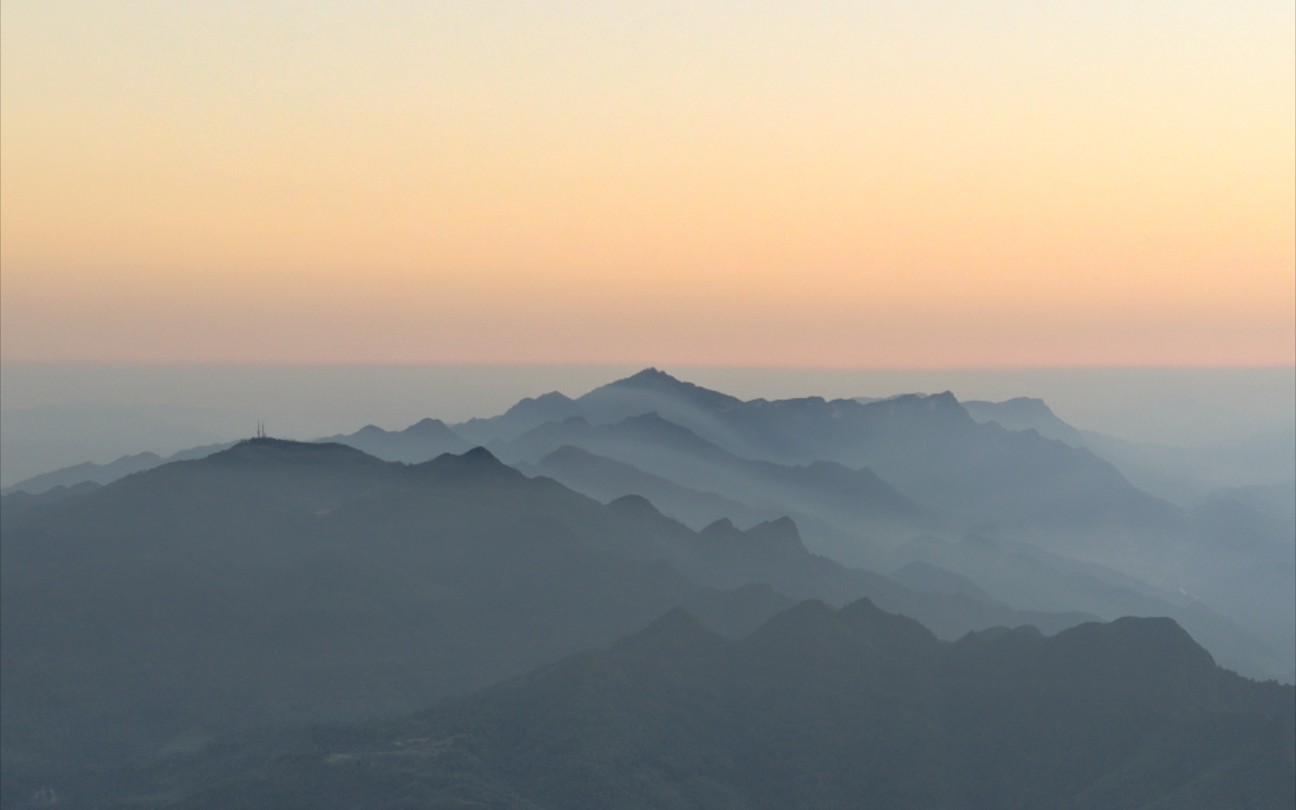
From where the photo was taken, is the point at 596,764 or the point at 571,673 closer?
the point at 596,764

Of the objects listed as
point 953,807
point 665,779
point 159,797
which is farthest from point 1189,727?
point 159,797

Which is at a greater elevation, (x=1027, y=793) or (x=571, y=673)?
(x=571, y=673)

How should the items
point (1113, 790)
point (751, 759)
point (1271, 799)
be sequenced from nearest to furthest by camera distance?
point (1271, 799)
point (1113, 790)
point (751, 759)

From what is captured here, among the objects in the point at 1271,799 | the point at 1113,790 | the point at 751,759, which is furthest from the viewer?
the point at 751,759

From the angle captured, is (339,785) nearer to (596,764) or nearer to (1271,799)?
(596,764)

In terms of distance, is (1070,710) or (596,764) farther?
(1070,710)

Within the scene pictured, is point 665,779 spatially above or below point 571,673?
below

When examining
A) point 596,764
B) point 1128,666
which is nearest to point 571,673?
point 596,764

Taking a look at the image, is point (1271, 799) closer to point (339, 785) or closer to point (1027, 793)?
point (1027, 793)
